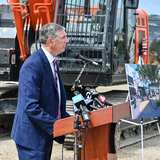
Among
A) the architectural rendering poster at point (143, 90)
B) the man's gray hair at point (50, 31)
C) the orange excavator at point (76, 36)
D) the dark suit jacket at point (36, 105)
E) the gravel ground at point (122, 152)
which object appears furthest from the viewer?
the orange excavator at point (76, 36)

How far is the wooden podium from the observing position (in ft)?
7.67

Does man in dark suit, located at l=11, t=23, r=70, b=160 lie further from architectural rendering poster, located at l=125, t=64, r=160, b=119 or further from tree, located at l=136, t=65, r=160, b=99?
tree, located at l=136, t=65, r=160, b=99

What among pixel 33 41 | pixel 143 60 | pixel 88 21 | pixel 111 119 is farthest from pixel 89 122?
pixel 143 60

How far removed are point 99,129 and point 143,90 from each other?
2.75 metres

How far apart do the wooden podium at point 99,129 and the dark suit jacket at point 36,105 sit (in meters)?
0.11

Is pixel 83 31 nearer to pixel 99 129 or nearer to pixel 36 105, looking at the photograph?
pixel 99 129

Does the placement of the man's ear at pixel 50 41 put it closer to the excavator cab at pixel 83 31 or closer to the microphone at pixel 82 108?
the microphone at pixel 82 108

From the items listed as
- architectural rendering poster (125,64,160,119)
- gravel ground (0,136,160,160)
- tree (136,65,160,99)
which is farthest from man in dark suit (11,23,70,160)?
tree (136,65,160,99)

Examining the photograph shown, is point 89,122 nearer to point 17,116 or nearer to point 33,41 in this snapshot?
point 17,116

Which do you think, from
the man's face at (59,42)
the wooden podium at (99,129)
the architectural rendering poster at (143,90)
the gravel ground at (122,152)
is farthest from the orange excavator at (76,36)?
the man's face at (59,42)

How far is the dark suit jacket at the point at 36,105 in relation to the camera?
88.8 inches

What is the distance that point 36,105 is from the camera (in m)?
2.25

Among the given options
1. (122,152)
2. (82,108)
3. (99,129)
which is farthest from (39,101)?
(122,152)

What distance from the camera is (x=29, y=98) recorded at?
2.26 meters
